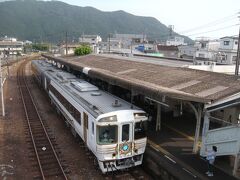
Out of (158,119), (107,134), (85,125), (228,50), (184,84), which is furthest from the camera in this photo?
(228,50)

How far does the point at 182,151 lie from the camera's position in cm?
1164

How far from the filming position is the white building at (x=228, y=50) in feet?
119

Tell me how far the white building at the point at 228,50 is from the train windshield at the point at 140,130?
87.6ft

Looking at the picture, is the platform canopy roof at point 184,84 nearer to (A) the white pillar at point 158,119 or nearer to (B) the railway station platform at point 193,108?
(B) the railway station platform at point 193,108

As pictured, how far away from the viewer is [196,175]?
9523 mm

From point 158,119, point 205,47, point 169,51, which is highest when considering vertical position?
point 205,47

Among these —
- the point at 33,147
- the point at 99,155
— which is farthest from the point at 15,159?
the point at 99,155

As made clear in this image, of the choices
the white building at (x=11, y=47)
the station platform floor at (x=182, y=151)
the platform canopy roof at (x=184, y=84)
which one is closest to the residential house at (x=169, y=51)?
the platform canopy roof at (x=184, y=84)

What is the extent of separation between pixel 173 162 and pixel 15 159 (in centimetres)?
719

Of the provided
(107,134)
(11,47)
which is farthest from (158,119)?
(11,47)

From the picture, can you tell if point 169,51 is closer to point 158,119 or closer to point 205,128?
point 158,119

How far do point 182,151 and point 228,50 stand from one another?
106 feet

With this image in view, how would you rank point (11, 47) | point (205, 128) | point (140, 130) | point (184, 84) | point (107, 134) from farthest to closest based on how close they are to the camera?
1. point (11, 47)
2. point (184, 84)
3. point (205, 128)
4. point (140, 130)
5. point (107, 134)

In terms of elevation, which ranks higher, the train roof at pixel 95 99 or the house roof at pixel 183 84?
the house roof at pixel 183 84
